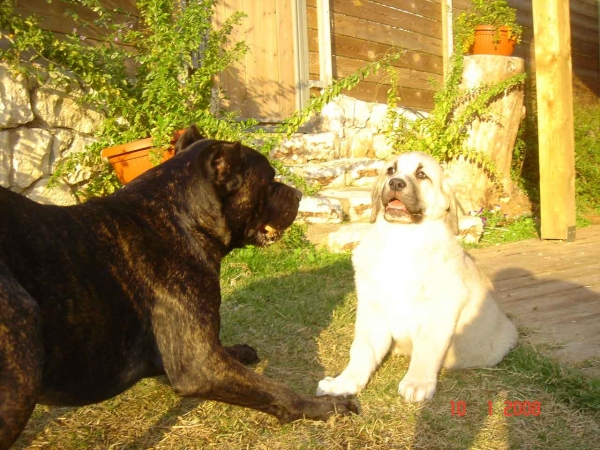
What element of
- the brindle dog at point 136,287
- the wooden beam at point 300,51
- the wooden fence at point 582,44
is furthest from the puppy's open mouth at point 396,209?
the wooden fence at point 582,44

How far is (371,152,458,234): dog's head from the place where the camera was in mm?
3564

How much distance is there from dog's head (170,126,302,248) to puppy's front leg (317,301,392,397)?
73 cm

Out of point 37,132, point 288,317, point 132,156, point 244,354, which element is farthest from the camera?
point 37,132

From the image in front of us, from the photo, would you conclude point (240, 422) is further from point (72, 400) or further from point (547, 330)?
point (547, 330)

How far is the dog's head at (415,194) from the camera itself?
356 centimetres

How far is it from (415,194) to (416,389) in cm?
115

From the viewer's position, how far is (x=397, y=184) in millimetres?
3611

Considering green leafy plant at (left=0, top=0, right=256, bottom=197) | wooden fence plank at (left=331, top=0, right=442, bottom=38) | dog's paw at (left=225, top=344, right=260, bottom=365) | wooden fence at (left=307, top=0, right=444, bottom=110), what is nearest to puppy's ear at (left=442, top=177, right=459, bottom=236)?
dog's paw at (left=225, top=344, right=260, bottom=365)

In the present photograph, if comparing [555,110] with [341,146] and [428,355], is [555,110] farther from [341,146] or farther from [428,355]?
[428,355]

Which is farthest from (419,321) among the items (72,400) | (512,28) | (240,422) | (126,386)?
(512,28)

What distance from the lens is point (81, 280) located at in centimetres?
223

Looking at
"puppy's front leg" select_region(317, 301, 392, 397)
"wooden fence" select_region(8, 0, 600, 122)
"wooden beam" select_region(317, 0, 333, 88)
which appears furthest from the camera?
"wooden beam" select_region(317, 0, 333, 88)
